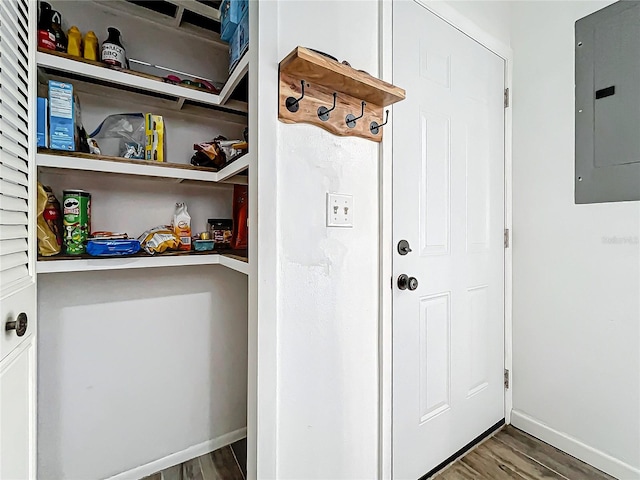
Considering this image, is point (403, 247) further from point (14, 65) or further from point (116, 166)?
point (14, 65)

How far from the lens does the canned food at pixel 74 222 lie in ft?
3.76

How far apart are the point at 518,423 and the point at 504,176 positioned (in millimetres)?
1422

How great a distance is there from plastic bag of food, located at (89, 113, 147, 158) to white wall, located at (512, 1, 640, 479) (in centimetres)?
195

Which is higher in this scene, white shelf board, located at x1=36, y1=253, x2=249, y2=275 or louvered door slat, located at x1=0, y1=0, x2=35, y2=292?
louvered door slat, located at x1=0, y1=0, x2=35, y2=292

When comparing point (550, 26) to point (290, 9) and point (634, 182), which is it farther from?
point (290, 9)

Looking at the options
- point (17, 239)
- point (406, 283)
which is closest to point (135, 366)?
point (17, 239)

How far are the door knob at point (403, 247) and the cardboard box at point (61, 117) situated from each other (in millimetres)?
1242

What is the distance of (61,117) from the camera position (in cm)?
108

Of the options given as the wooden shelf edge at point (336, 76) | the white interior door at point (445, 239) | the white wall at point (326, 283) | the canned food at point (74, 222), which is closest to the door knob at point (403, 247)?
the white interior door at point (445, 239)

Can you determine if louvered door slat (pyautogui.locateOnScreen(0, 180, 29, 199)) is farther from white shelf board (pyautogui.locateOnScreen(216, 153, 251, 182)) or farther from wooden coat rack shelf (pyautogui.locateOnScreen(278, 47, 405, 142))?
wooden coat rack shelf (pyautogui.locateOnScreen(278, 47, 405, 142))

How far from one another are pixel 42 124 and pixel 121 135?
27cm

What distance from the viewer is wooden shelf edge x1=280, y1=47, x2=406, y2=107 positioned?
3.09ft

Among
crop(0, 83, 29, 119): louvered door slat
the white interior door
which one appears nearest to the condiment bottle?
crop(0, 83, 29, 119): louvered door slat

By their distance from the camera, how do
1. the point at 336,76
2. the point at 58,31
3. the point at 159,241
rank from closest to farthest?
the point at 336,76 → the point at 58,31 → the point at 159,241
